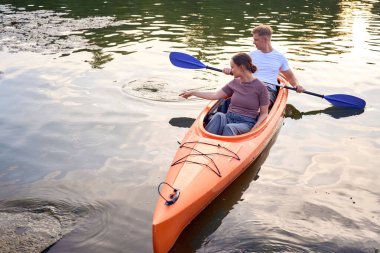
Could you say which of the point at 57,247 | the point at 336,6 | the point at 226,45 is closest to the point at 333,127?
the point at 57,247

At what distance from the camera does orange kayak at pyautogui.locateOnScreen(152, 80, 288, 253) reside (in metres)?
4.54

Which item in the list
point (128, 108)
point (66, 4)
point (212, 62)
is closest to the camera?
point (128, 108)

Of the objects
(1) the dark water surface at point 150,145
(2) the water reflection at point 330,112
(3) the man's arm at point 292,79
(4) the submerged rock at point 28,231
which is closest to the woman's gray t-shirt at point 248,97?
(1) the dark water surface at point 150,145

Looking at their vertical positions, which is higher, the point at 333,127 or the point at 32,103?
the point at 32,103

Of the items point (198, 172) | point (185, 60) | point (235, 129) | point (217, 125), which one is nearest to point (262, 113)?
point (235, 129)

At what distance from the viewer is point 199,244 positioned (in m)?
4.73

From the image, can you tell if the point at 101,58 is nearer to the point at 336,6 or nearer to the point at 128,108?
the point at 128,108

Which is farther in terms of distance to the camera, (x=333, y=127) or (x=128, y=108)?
(x=128, y=108)

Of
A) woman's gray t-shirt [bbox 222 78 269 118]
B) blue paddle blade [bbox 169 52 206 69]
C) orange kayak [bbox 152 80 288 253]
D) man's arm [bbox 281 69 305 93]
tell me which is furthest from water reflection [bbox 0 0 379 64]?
orange kayak [bbox 152 80 288 253]

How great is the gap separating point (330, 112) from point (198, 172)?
15.3 ft

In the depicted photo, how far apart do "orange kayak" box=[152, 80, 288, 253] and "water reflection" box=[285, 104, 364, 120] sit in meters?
1.90

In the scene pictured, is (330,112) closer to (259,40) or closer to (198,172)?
(259,40)

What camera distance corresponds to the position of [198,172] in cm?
528

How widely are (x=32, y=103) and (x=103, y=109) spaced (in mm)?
1532
